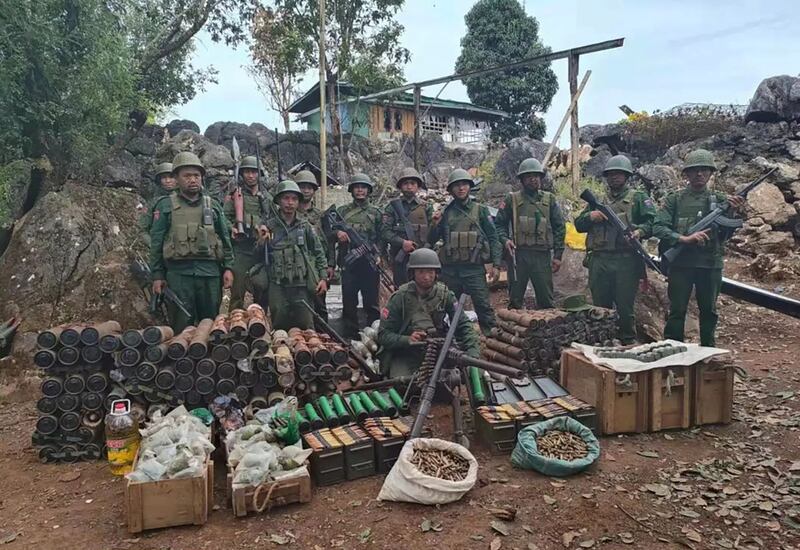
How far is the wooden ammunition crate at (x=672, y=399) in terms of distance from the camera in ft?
16.6

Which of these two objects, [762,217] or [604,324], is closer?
[604,324]

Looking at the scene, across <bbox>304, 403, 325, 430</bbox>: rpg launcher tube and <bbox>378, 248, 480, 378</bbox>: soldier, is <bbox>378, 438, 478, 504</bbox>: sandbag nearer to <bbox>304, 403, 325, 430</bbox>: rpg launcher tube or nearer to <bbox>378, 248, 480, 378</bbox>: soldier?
<bbox>304, 403, 325, 430</bbox>: rpg launcher tube

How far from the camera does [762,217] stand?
12977 millimetres

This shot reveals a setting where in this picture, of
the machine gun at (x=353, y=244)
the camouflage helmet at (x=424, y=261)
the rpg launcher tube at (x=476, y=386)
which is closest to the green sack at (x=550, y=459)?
the rpg launcher tube at (x=476, y=386)

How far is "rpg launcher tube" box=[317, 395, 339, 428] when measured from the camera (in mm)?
4832

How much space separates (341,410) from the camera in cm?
496

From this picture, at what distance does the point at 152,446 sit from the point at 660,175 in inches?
598

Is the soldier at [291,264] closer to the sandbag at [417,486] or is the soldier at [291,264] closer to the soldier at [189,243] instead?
the soldier at [189,243]

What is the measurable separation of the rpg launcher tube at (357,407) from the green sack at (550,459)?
131 cm

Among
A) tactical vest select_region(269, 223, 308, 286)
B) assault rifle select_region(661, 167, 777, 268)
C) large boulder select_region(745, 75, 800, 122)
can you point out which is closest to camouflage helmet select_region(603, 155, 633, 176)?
assault rifle select_region(661, 167, 777, 268)

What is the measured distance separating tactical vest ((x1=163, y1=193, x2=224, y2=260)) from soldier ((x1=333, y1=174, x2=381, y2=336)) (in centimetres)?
213

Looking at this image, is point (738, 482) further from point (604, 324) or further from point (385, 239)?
point (385, 239)

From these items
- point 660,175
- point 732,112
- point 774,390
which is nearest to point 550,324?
point 774,390

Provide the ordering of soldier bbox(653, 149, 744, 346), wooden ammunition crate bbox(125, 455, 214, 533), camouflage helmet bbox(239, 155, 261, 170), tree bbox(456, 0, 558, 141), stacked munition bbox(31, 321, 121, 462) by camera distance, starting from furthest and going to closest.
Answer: tree bbox(456, 0, 558, 141) → camouflage helmet bbox(239, 155, 261, 170) → soldier bbox(653, 149, 744, 346) → stacked munition bbox(31, 321, 121, 462) → wooden ammunition crate bbox(125, 455, 214, 533)
